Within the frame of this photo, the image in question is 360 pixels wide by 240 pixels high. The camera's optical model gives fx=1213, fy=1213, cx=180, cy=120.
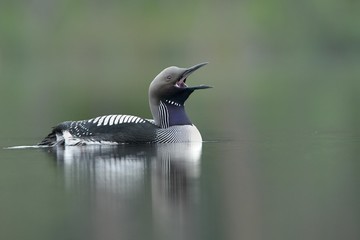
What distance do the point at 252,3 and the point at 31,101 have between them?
6501 cm

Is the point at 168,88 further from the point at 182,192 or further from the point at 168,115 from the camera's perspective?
the point at 182,192

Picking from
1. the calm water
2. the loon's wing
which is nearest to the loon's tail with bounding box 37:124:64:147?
the loon's wing

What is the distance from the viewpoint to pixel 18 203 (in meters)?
10.2

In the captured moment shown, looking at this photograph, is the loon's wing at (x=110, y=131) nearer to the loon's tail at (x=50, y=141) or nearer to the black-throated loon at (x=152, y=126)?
the black-throated loon at (x=152, y=126)

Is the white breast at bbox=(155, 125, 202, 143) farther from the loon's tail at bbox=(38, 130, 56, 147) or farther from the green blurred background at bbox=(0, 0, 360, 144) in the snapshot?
the green blurred background at bbox=(0, 0, 360, 144)

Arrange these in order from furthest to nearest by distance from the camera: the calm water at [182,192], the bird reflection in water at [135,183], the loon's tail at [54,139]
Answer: the loon's tail at [54,139]
the bird reflection in water at [135,183]
the calm water at [182,192]

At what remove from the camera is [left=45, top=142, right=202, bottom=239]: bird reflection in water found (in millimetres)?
9180

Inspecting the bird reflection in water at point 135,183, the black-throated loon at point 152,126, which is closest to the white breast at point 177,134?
the black-throated loon at point 152,126

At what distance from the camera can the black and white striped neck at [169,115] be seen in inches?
575

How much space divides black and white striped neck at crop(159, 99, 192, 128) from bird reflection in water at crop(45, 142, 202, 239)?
0.34 metres

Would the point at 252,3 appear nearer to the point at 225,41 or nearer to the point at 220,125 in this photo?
the point at 225,41

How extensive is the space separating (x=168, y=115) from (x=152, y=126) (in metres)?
0.24

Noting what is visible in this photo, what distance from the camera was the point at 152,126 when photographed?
573 inches

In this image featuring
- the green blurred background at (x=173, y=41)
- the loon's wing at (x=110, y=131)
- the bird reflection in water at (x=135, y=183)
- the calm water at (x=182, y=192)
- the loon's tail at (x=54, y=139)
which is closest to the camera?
the calm water at (x=182, y=192)
